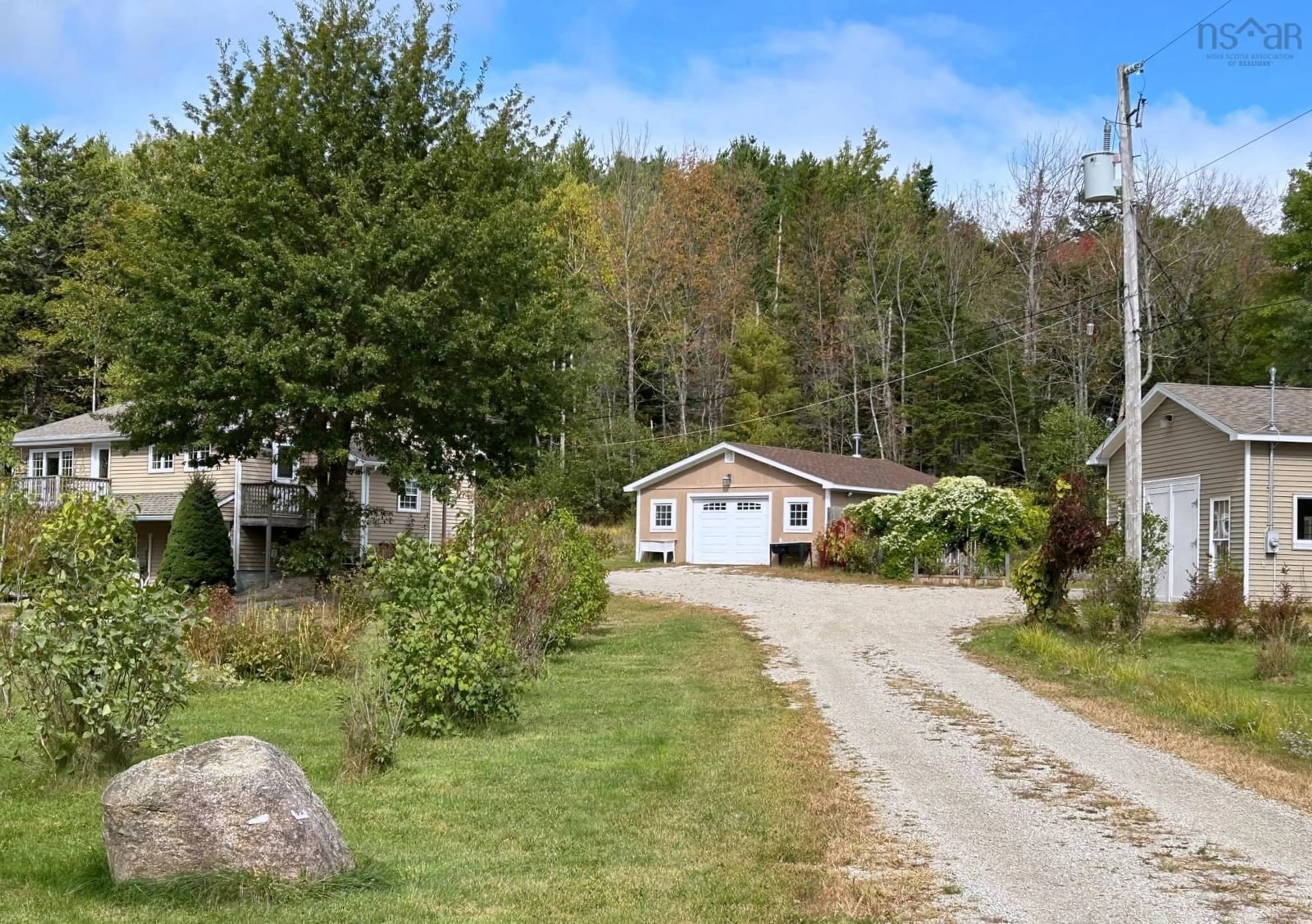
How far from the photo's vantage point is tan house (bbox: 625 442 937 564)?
3559cm

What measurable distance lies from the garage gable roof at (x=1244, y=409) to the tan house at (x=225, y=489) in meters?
16.0

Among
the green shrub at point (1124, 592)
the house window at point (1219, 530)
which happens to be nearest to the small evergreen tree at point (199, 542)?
the green shrub at point (1124, 592)

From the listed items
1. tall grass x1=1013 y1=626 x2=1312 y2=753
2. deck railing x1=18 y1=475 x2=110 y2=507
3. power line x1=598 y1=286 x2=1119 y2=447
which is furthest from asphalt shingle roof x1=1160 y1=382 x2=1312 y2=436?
deck railing x1=18 y1=475 x2=110 y2=507

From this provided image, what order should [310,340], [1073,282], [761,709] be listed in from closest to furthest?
1. [761,709]
2. [310,340]
3. [1073,282]

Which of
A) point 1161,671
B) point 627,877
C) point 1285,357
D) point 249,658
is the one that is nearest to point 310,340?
point 249,658

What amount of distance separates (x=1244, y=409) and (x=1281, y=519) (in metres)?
2.35

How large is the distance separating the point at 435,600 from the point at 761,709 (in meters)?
3.37

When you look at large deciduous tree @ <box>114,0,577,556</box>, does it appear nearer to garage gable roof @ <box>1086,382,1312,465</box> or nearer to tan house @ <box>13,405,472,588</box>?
tan house @ <box>13,405,472,588</box>

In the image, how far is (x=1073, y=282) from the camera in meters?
46.3

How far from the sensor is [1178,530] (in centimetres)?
2438

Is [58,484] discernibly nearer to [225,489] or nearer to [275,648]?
[225,489]

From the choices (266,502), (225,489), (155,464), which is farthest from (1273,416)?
(155,464)

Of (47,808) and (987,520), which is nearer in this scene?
(47,808)

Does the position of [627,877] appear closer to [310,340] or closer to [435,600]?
[435,600]
